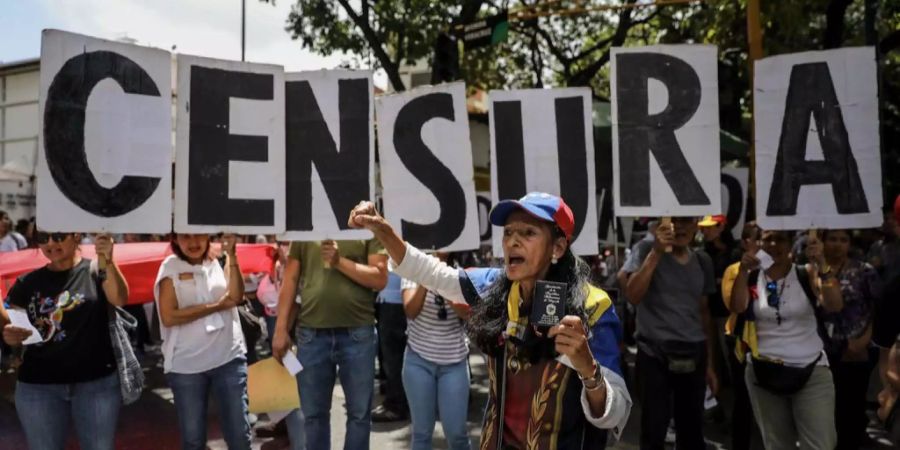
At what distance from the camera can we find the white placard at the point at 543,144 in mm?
4574

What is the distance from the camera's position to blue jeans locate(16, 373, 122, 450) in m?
3.84

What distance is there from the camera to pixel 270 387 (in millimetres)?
4656

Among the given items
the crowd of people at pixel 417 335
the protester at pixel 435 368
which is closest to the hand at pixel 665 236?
the crowd of people at pixel 417 335

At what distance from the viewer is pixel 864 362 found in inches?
213

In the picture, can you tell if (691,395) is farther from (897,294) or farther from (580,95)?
(580,95)

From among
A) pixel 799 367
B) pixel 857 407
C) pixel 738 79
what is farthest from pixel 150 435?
pixel 738 79

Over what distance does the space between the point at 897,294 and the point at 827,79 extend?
5.21 ft

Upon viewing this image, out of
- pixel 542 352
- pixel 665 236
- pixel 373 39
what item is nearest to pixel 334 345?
pixel 665 236

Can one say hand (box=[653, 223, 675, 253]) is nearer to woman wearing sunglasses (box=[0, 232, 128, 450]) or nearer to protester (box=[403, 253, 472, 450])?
protester (box=[403, 253, 472, 450])

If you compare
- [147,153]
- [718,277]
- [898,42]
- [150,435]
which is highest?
[898,42]

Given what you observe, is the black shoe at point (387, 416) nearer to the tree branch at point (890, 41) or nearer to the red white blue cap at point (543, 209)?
the red white blue cap at point (543, 209)

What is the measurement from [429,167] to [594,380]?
2395 mm

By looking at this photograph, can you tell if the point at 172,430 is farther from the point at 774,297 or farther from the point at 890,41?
the point at 890,41

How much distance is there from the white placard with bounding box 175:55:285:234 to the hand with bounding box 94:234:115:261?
1.23 feet
